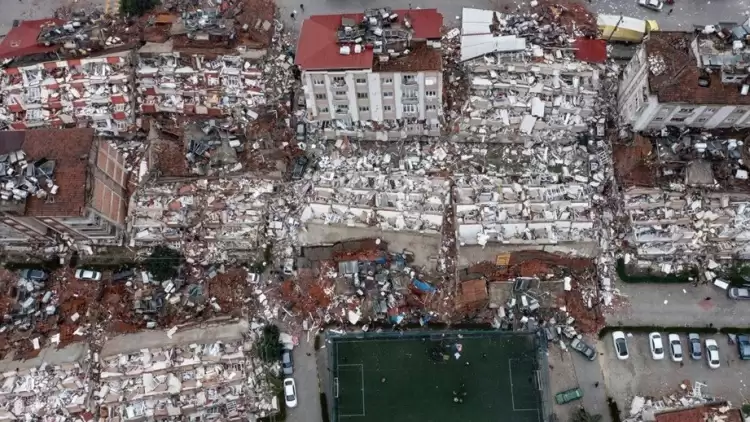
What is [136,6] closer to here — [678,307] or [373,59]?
[373,59]

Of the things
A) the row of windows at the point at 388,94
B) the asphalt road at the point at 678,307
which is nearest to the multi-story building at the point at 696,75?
the asphalt road at the point at 678,307

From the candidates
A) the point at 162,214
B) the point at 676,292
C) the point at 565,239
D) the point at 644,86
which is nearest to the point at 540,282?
the point at 565,239

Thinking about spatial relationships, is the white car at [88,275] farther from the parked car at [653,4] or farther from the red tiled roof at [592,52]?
the parked car at [653,4]

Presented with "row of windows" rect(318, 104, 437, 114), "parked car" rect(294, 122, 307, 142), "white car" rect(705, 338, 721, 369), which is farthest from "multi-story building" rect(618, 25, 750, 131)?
"parked car" rect(294, 122, 307, 142)

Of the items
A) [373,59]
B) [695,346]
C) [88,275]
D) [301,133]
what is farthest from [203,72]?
[695,346]

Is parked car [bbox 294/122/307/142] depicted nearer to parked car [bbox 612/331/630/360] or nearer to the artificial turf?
the artificial turf

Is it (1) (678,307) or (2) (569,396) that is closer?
(2) (569,396)

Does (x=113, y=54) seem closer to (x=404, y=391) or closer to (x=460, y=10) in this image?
(x=460, y=10)
